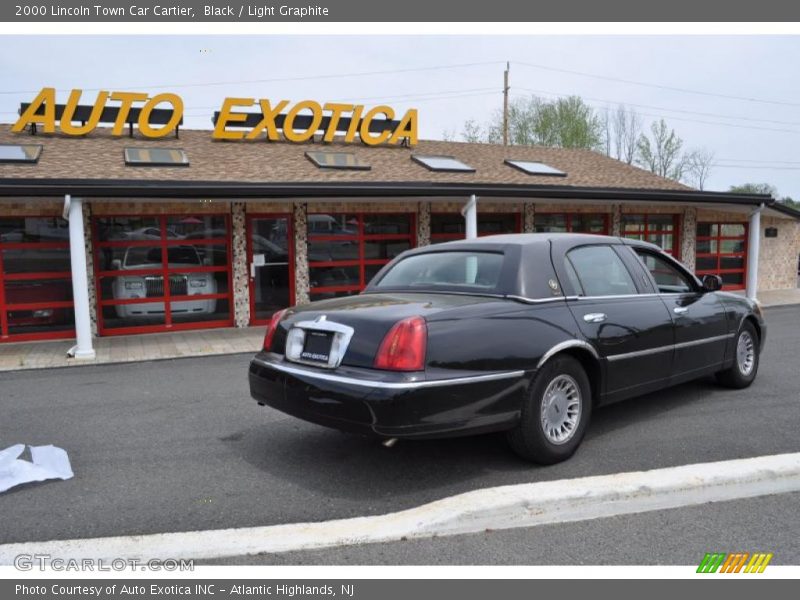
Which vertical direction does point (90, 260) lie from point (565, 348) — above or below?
above

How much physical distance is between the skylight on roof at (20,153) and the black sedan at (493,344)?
9532 mm

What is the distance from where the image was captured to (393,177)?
46.9ft

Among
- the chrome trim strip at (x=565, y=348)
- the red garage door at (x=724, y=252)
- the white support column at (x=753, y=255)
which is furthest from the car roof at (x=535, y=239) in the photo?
the red garage door at (x=724, y=252)

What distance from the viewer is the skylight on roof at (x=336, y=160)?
48.2ft

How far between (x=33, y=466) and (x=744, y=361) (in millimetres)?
6467

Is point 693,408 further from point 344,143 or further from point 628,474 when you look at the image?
point 344,143

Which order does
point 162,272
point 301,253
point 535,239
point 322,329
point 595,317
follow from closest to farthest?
point 322,329, point 595,317, point 535,239, point 162,272, point 301,253

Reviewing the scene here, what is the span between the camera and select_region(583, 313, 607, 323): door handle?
185 inches

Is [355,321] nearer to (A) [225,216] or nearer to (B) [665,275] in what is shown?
(B) [665,275]

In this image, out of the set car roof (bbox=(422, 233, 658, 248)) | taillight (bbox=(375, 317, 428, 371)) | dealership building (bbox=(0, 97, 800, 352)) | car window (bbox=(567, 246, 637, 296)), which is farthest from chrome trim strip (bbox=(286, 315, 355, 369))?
dealership building (bbox=(0, 97, 800, 352))

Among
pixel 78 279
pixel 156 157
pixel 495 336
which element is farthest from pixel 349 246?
pixel 495 336

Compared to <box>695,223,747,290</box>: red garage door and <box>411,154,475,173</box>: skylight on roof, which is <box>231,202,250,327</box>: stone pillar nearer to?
<box>411,154,475,173</box>: skylight on roof

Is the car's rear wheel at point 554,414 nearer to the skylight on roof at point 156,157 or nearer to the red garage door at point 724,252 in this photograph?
the skylight on roof at point 156,157

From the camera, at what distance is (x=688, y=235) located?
1814 centimetres
